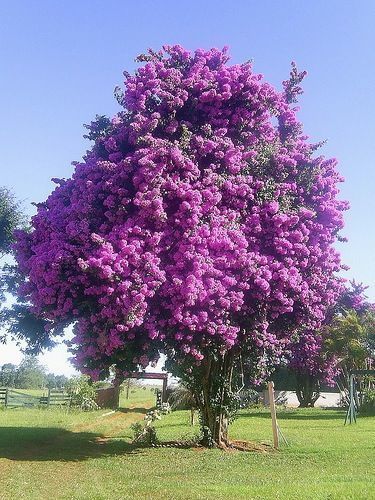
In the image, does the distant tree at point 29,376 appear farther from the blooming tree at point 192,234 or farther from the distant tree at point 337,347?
the blooming tree at point 192,234

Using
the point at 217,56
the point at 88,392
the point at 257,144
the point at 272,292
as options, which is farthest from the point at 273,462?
the point at 88,392

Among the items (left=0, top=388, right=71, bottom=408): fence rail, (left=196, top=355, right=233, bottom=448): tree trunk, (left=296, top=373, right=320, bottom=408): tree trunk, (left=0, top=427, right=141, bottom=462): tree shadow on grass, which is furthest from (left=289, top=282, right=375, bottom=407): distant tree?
(left=0, top=388, right=71, bottom=408): fence rail

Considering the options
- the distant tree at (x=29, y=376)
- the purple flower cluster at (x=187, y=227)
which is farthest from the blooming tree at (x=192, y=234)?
the distant tree at (x=29, y=376)

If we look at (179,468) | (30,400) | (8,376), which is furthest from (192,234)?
(8,376)

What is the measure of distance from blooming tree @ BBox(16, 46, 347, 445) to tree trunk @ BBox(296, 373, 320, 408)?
2842 cm

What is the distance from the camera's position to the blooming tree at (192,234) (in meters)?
15.8

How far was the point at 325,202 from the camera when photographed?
18859 mm

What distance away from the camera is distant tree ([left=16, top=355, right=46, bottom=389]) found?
9681cm

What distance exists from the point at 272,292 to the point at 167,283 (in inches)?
144

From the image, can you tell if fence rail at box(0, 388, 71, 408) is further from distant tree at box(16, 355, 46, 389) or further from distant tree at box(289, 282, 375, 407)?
distant tree at box(16, 355, 46, 389)

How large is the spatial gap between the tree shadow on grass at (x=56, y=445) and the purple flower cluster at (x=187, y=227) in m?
2.66

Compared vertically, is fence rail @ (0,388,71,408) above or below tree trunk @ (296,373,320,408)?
below

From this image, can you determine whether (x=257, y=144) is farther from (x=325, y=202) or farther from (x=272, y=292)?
(x=272, y=292)

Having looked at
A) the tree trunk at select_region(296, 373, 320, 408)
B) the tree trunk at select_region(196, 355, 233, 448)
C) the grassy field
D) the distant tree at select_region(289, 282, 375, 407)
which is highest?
the distant tree at select_region(289, 282, 375, 407)
